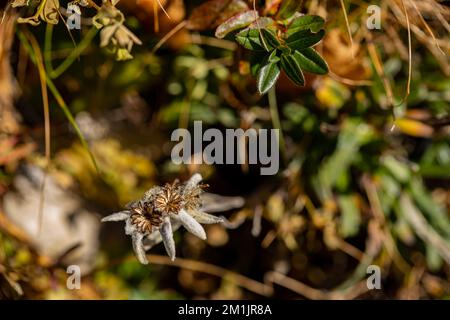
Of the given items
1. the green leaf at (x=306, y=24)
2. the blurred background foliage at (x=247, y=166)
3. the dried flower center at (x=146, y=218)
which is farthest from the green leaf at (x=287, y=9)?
the dried flower center at (x=146, y=218)

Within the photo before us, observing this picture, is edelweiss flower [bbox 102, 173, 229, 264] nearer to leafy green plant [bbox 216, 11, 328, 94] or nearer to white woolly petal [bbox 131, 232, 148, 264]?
white woolly petal [bbox 131, 232, 148, 264]

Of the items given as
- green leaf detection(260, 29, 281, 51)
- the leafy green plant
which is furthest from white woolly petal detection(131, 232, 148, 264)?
green leaf detection(260, 29, 281, 51)

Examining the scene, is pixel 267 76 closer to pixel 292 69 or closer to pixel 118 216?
pixel 292 69

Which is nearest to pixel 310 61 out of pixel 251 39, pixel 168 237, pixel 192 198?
pixel 251 39

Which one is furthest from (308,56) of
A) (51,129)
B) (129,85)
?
(51,129)
